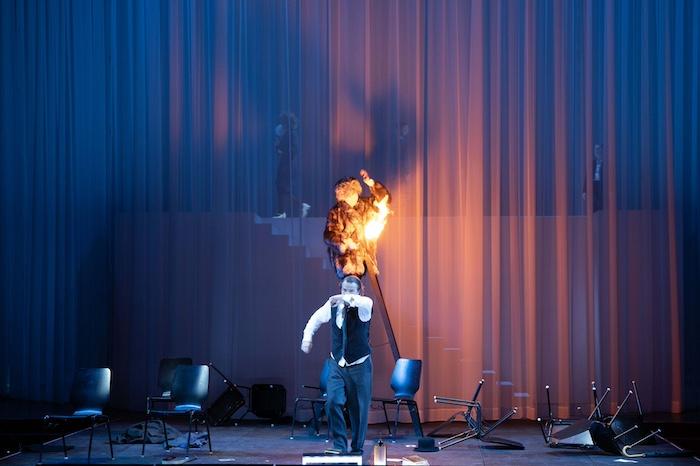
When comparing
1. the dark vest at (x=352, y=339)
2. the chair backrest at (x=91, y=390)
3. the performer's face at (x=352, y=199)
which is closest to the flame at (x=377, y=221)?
the performer's face at (x=352, y=199)

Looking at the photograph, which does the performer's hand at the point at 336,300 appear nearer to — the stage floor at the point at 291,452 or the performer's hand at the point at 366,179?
the stage floor at the point at 291,452

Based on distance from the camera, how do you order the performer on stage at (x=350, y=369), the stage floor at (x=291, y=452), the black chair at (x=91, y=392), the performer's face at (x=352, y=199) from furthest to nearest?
the performer's face at (x=352, y=199) → the black chair at (x=91, y=392) → the stage floor at (x=291, y=452) → the performer on stage at (x=350, y=369)

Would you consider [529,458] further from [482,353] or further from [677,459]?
[482,353]

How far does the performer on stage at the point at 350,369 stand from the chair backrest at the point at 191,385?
120 centimetres

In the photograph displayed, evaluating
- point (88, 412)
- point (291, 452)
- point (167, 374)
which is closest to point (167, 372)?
point (167, 374)

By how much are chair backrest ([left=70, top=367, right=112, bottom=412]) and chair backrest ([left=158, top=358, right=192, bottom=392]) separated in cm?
128

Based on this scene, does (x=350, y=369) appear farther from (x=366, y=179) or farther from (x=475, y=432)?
(x=366, y=179)

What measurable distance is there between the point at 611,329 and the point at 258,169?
13.4 feet

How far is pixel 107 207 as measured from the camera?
A: 10711 mm

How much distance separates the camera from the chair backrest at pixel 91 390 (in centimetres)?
774

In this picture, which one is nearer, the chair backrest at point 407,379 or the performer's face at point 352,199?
the chair backrest at point 407,379

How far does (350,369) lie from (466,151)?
3660mm

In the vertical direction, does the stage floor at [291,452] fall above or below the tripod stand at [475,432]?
below

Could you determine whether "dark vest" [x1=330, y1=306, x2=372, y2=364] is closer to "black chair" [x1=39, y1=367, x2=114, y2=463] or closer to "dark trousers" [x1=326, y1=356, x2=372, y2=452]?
"dark trousers" [x1=326, y1=356, x2=372, y2=452]
